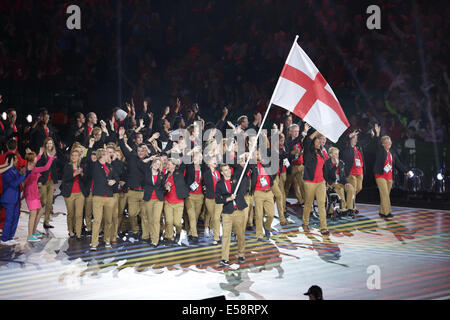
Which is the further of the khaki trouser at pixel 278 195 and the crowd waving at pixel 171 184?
the khaki trouser at pixel 278 195

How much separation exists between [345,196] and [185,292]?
7450 millimetres

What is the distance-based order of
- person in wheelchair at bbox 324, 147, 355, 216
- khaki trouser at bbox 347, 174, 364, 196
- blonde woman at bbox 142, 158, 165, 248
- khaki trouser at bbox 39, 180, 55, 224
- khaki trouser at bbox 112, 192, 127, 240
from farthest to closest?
khaki trouser at bbox 347, 174, 364, 196 < person in wheelchair at bbox 324, 147, 355, 216 < khaki trouser at bbox 39, 180, 55, 224 < khaki trouser at bbox 112, 192, 127, 240 < blonde woman at bbox 142, 158, 165, 248

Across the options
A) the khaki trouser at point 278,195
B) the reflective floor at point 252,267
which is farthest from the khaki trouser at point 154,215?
the khaki trouser at point 278,195

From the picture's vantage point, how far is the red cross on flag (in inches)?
395

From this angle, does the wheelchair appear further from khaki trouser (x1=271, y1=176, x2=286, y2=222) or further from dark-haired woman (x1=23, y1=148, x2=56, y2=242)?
dark-haired woman (x1=23, y1=148, x2=56, y2=242)

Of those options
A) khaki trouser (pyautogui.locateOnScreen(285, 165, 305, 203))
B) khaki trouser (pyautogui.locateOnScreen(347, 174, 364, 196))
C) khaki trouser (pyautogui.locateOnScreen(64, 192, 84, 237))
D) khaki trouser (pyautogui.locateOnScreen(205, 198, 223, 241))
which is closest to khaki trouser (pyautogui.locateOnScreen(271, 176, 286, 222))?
khaki trouser (pyautogui.locateOnScreen(285, 165, 305, 203))

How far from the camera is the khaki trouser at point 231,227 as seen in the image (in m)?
10.2

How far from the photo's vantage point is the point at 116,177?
1150 cm

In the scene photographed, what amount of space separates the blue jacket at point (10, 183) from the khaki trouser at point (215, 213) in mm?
3321

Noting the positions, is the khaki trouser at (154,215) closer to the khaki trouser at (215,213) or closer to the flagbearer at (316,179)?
the khaki trouser at (215,213)

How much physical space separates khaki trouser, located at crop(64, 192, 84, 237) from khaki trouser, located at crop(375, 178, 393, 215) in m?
6.16

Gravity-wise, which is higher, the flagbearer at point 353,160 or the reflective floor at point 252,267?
the flagbearer at point 353,160

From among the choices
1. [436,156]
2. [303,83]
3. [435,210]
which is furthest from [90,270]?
[436,156]

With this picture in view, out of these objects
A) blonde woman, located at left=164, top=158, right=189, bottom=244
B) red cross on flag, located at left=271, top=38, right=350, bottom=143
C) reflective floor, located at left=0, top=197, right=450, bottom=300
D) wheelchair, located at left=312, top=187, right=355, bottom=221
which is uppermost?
red cross on flag, located at left=271, top=38, right=350, bottom=143
